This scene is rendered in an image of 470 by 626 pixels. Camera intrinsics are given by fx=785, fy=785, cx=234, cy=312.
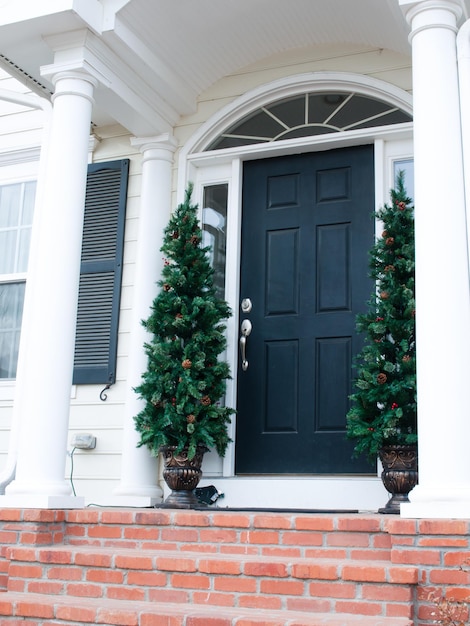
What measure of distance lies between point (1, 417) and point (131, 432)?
3.86ft

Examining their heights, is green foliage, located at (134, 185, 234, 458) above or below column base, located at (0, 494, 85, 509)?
above

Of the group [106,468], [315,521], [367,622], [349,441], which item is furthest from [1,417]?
[367,622]

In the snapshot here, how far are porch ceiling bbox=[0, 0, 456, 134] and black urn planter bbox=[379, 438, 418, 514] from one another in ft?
7.18

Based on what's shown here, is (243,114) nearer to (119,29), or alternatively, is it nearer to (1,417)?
(119,29)

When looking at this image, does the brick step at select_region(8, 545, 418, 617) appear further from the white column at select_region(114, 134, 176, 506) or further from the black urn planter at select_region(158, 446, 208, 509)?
the white column at select_region(114, 134, 176, 506)

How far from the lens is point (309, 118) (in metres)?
5.03

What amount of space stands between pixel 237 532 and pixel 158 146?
2.75m

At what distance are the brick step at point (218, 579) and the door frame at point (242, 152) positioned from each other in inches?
54.0

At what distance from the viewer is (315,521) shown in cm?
342

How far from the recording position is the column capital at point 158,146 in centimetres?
521

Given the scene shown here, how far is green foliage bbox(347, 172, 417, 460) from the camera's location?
13.0 ft

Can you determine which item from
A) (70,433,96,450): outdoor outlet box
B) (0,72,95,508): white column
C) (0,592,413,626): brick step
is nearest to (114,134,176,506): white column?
(70,433,96,450): outdoor outlet box

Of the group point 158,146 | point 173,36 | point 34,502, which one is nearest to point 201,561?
point 34,502

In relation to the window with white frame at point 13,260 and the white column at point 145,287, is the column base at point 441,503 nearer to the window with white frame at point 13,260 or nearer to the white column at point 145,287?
the white column at point 145,287
